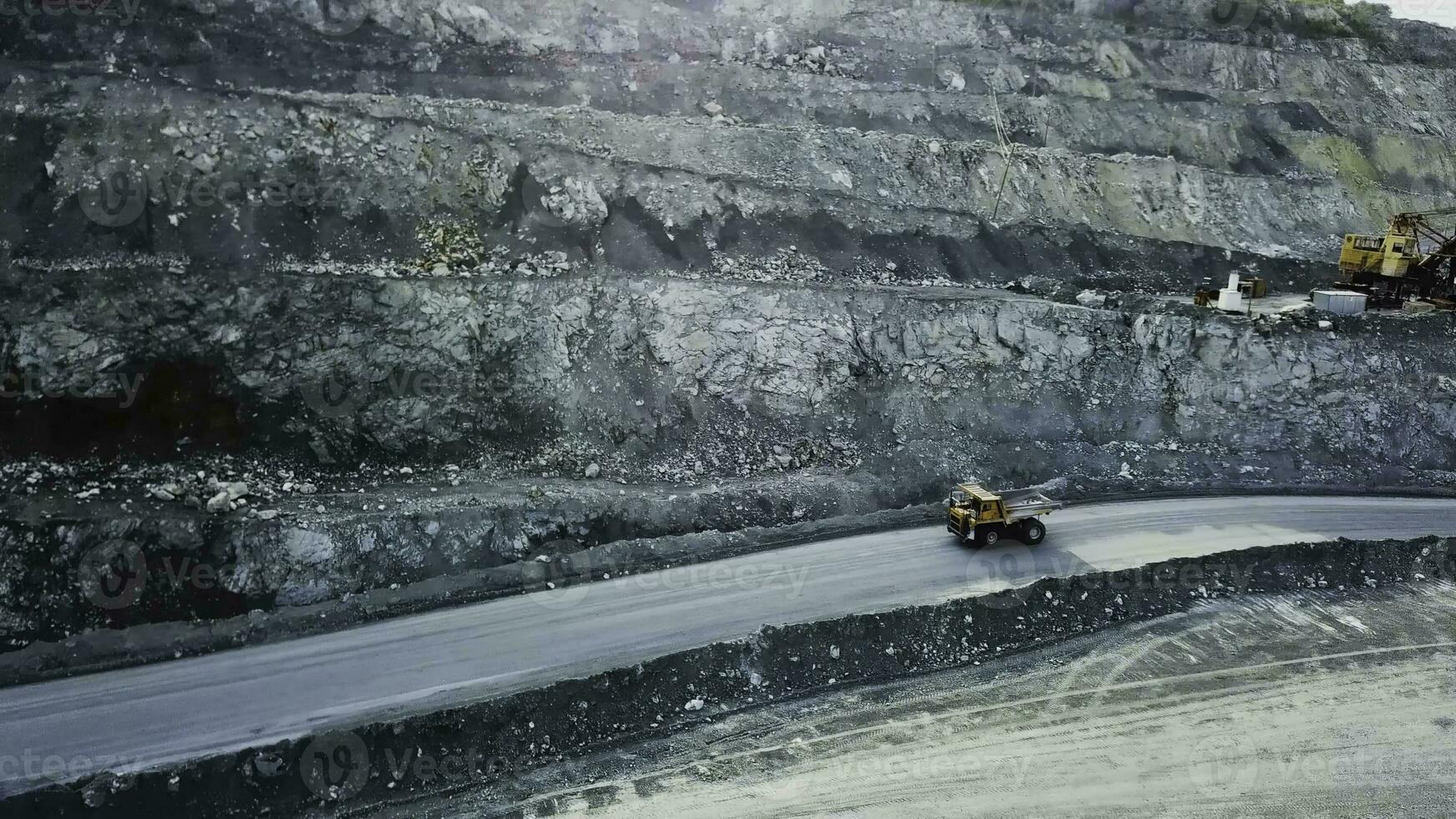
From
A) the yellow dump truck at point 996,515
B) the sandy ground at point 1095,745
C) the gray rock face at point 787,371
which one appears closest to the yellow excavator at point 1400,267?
the gray rock face at point 787,371

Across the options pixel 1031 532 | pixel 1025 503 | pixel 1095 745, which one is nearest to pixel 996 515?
pixel 1025 503

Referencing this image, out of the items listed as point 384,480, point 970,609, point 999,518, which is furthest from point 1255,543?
point 384,480

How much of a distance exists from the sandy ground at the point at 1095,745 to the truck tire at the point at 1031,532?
2.74 metres

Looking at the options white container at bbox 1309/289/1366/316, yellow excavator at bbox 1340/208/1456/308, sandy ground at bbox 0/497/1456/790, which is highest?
yellow excavator at bbox 1340/208/1456/308

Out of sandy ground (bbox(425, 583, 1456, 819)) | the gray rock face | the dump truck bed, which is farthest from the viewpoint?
the gray rock face

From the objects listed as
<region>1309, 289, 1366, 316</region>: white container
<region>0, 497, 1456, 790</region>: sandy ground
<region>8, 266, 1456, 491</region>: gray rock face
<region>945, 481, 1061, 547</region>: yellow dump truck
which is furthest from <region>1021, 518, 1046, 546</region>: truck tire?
<region>1309, 289, 1366, 316</region>: white container

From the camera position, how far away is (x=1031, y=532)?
18125 mm

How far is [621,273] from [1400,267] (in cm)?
2269

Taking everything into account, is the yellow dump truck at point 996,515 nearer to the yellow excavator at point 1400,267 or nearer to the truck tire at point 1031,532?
the truck tire at point 1031,532

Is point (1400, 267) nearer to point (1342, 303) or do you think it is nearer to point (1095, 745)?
point (1342, 303)

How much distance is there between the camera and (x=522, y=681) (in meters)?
13.9

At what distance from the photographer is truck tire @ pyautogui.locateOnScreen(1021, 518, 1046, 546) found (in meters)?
18.1

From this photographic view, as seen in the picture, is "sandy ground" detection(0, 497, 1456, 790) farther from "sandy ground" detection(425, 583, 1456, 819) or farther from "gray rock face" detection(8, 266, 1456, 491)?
"gray rock face" detection(8, 266, 1456, 491)

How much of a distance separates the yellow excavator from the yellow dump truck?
51.6 ft
